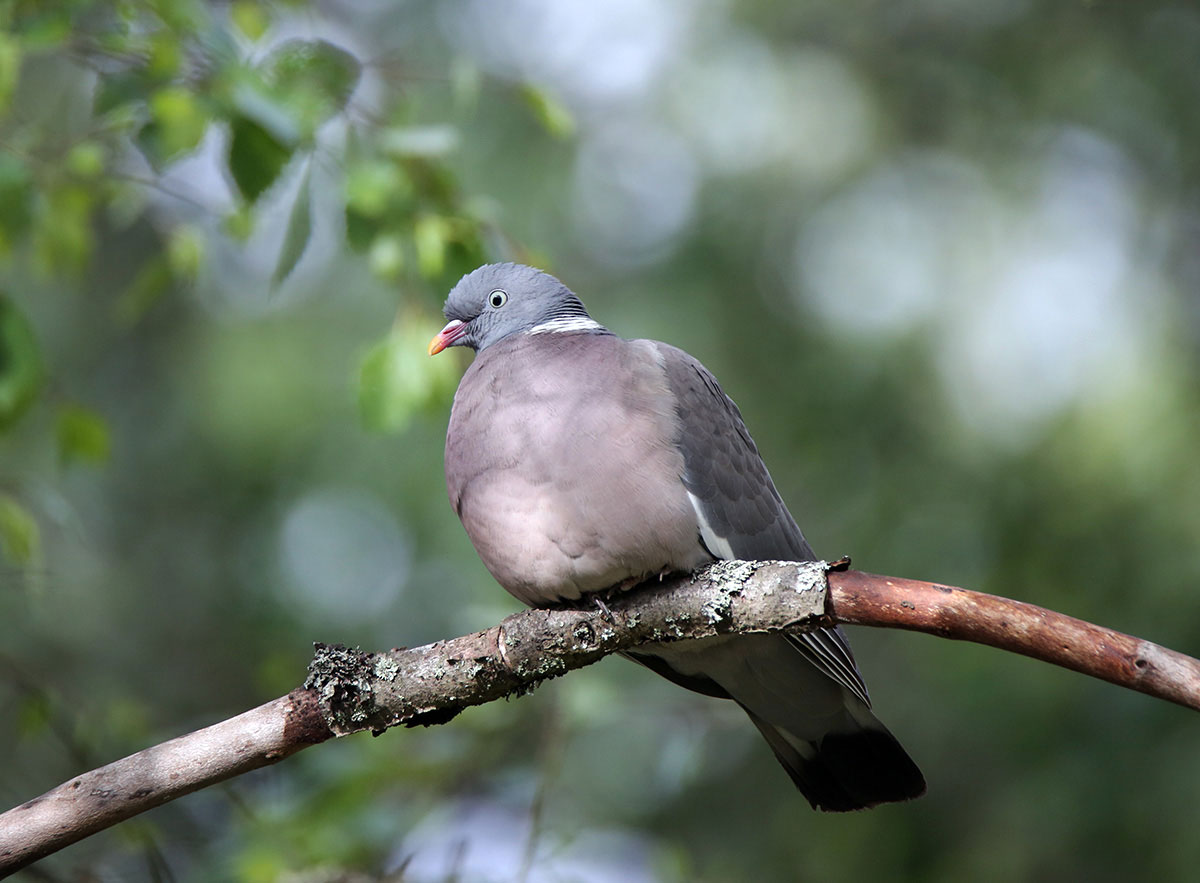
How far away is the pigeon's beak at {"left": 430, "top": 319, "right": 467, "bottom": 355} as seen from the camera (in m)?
3.54

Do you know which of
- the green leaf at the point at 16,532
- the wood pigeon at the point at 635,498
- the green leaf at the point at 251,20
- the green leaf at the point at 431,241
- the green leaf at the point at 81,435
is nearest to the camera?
the wood pigeon at the point at 635,498

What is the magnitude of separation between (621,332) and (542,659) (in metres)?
3.65

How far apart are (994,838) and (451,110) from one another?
4.47m

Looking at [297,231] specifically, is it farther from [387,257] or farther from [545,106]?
[545,106]

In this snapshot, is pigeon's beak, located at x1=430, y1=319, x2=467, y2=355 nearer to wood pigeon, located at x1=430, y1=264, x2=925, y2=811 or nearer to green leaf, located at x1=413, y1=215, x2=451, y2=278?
wood pigeon, located at x1=430, y1=264, x2=925, y2=811

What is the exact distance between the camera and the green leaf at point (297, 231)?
319 cm

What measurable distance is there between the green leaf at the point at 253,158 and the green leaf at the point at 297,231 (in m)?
0.14

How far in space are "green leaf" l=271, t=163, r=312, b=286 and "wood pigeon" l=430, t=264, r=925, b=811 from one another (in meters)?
0.52

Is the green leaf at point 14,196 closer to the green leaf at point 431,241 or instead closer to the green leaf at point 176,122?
the green leaf at point 176,122

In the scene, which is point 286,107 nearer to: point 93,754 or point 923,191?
point 93,754

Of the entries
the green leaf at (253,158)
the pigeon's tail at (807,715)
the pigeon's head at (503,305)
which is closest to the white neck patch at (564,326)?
the pigeon's head at (503,305)

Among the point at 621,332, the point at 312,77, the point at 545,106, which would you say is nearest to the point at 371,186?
the point at 312,77

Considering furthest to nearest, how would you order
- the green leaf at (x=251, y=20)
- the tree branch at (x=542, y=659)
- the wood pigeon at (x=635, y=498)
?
the green leaf at (x=251, y=20) → the wood pigeon at (x=635, y=498) → the tree branch at (x=542, y=659)

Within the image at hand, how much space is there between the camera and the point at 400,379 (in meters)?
3.40
